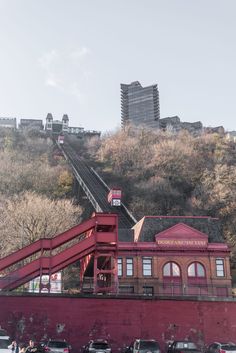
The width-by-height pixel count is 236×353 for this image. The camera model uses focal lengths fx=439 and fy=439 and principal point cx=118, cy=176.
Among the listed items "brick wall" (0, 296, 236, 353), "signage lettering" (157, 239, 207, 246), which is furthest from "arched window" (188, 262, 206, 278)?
"brick wall" (0, 296, 236, 353)

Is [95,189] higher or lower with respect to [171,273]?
higher

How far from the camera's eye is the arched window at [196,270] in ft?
149

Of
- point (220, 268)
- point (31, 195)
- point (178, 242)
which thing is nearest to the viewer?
point (220, 268)

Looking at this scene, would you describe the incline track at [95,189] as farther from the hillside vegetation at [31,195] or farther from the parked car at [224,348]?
the parked car at [224,348]

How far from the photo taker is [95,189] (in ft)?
286

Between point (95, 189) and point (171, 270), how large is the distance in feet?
142

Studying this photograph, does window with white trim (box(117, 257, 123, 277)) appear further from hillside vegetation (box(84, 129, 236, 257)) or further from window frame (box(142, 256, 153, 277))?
hillside vegetation (box(84, 129, 236, 257))

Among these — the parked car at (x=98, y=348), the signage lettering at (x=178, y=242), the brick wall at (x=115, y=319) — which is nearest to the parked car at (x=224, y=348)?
the brick wall at (x=115, y=319)

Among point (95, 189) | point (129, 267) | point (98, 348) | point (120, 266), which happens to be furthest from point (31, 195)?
point (98, 348)

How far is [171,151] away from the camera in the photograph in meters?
90.1

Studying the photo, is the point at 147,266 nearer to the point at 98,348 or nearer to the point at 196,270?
the point at 196,270

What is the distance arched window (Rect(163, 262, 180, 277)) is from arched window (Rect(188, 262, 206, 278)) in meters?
1.26

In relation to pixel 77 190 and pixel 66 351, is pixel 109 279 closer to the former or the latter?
pixel 66 351

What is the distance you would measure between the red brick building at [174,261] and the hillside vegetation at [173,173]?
15094 millimetres
